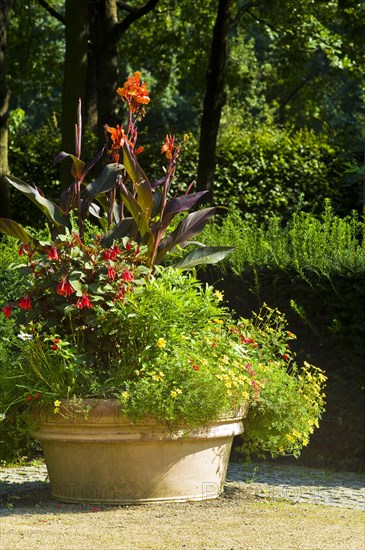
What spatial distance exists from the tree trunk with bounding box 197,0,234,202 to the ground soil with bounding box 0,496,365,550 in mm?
8250

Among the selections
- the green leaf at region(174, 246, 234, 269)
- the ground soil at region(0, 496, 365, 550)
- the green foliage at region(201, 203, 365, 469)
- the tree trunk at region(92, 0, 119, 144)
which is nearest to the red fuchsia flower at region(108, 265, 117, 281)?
the green leaf at region(174, 246, 234, 269)

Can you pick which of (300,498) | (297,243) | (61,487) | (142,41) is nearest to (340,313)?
(297,243)

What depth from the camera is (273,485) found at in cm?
630

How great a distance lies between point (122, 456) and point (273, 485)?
1.53 meters

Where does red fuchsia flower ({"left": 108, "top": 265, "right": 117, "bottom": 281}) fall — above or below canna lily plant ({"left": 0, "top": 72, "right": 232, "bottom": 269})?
below

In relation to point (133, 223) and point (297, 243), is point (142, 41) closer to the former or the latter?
point (297, 243)

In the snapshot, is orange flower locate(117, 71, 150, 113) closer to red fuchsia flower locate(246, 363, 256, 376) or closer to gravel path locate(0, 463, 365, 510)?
red fuchsia flower locate(246, 363, 256, 376)

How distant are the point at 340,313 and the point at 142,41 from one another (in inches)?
586

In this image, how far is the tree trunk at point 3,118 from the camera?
11.1 meters

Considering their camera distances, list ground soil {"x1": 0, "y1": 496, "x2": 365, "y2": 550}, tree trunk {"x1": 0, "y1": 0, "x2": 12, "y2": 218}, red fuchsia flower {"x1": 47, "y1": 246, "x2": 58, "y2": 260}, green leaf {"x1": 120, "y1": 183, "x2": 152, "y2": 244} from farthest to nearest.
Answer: tree trunk {"x1": 0, "y1": 0, "x2": 12, "y2": 218}, green leaf {"x1": 120, "y1": 183, "x2": 152, "y2": 244}, red fuchsia flower {"x1": 47, "y1": 246, "x2": 58, "y2": 260}, ground soil {"x1": 0, "y1": 496, "x2": 365, "y2": 550}

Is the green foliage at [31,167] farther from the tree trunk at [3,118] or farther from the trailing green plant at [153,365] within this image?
the trailing green plant at [153,365]

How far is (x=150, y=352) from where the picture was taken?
531cm

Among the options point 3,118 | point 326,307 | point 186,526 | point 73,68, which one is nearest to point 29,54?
point 73,68

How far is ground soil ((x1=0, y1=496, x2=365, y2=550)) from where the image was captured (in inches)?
169
